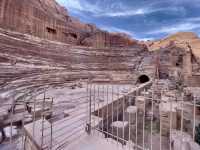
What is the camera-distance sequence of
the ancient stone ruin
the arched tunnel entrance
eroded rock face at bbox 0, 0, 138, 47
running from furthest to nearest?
the arched tunnel entrance < eroded rock face at bbox 0, 0, 138, 47 < the ancient stone ruin

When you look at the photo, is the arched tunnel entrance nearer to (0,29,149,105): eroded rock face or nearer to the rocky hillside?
(0,29,149,105): eroded rock face

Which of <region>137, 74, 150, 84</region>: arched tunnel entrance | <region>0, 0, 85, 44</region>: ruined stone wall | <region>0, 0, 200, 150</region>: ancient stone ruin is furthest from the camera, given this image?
<region>137, 74, 150, 84</region>: arched tunnel entrance

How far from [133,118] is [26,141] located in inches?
131

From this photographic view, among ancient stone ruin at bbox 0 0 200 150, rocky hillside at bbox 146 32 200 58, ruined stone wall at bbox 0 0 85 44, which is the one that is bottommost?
ancient stone ruin at bbox 0 0 200 150

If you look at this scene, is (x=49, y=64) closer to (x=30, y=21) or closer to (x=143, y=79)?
(x=30, y=21)

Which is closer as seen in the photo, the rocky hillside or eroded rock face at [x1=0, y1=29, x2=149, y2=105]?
eroded rock face at [x1=0, y1=29, x2=149, y2=105]

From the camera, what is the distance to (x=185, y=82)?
1330 centimetres

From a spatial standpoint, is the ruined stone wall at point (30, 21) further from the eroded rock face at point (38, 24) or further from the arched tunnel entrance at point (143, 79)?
the arched tunnel entrance at point (143, 79)

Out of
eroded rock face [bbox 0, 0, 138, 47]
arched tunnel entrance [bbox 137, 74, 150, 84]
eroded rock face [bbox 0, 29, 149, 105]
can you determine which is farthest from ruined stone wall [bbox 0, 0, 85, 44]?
arched tunnel entrance [bbox 137, 74, 150, 84]

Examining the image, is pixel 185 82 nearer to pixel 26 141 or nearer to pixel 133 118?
pixel 133 118

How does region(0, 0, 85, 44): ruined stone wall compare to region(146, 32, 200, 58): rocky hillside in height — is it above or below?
below

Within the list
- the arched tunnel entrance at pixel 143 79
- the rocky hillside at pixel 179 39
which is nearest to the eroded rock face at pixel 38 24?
the arched tunnel entrance at pixel 143 79

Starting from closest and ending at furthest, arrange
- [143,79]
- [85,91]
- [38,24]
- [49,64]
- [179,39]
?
[85,91] < [49,64] < [38,24] < [143,79] < [179,39]

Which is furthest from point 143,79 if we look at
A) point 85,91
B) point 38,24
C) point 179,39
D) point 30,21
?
point 179,39
